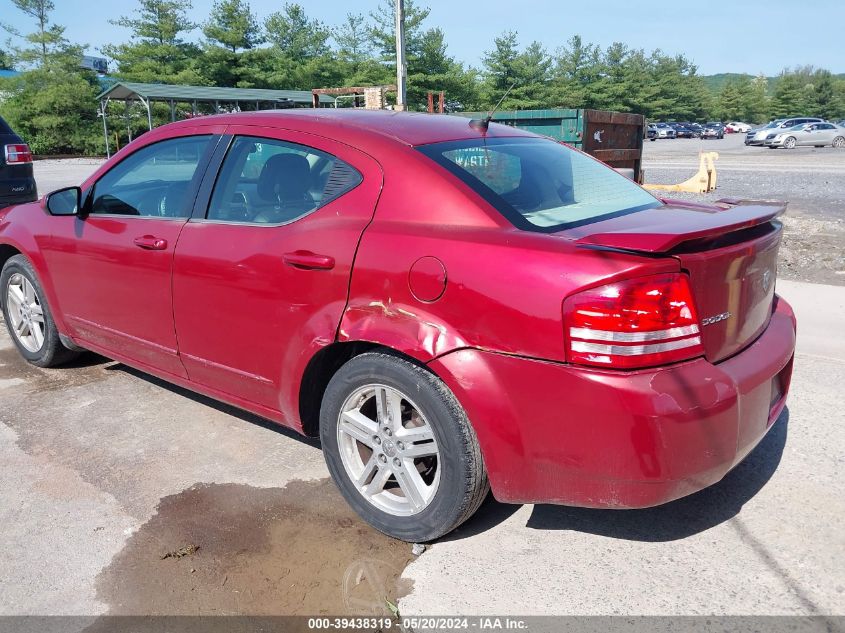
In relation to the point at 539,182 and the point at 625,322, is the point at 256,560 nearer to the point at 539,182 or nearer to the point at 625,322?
the point at 625,322

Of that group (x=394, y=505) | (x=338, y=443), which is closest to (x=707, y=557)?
(x=394, y=505)

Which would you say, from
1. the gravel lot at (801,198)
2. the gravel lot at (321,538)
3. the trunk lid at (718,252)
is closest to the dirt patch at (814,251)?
the gravel lot at (801,198)

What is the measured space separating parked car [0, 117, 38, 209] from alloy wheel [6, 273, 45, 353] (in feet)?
10.4

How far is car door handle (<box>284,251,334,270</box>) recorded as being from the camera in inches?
111

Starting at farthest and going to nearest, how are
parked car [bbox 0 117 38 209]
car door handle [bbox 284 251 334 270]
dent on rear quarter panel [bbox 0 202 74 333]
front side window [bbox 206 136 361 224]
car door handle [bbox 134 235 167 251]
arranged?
parked car [bbox 0 117 38 209] → dent on rear quarter panel [bbox 0 202 74 333] → car door handle [bbox 134 235 167 251] → front side window [bbox 206 136 361 224] → car door handle [bbox 284 251 334 270]

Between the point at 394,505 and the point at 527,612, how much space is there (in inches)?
27.3

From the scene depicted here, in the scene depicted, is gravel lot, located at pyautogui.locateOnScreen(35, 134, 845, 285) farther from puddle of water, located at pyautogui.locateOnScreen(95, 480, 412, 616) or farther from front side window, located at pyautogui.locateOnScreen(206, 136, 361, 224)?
puddle of water, located at pyautogui.locateOnScreen(95, 480, 412, 616)

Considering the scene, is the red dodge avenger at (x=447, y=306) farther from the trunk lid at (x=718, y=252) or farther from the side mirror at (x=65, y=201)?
the side mirror at (x=65, y=201)

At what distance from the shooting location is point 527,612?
7.88ft

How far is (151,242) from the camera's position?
11.6 ft

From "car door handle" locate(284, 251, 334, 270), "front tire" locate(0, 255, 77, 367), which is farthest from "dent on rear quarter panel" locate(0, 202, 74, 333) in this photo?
"car door handle" locate(284, 251, 334, 270)

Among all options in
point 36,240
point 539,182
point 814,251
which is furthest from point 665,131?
point 539,182

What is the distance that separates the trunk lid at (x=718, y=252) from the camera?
2.29 m

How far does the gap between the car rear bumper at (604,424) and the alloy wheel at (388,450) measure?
0.99 ft
